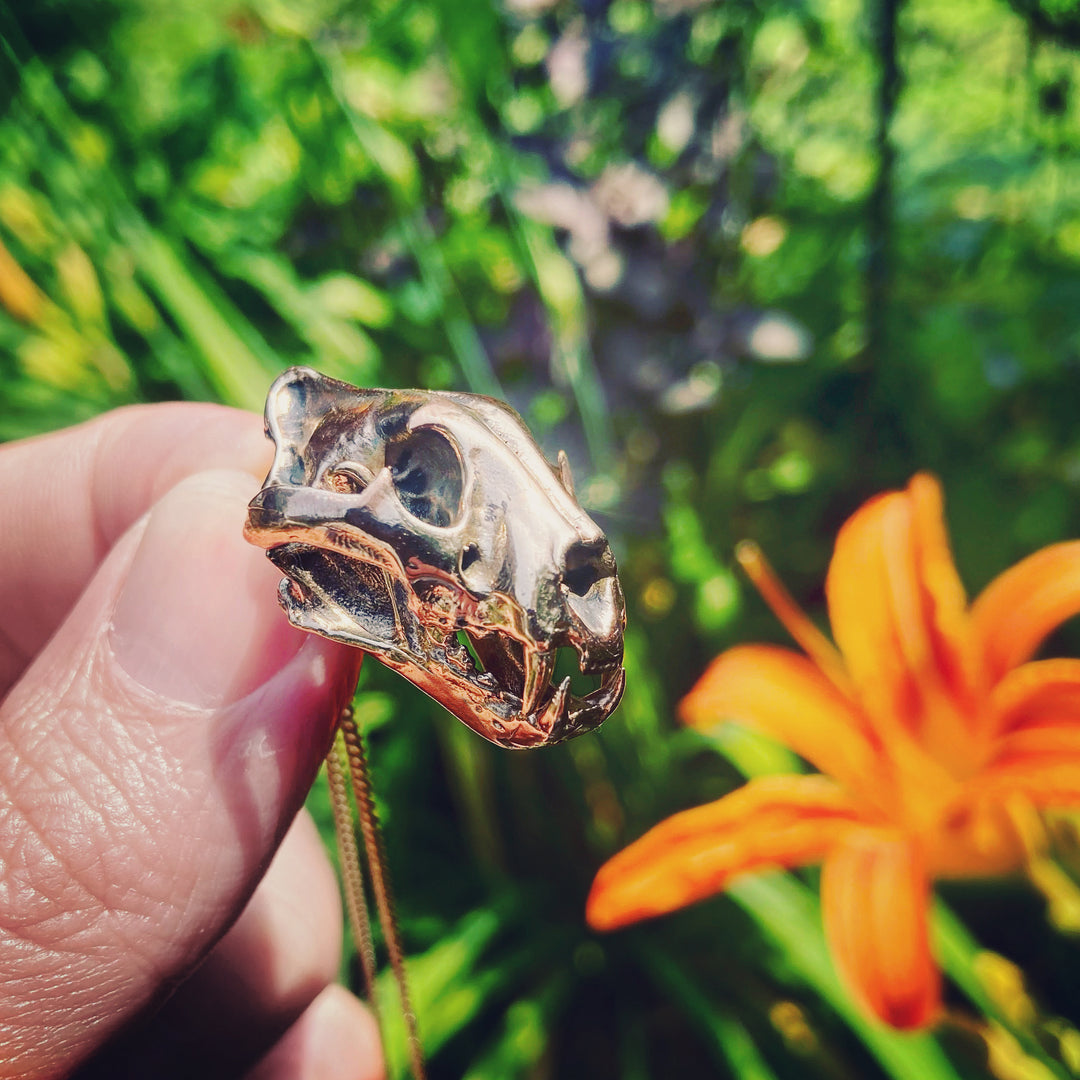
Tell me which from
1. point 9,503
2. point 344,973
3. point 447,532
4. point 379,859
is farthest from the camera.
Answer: point 344,973

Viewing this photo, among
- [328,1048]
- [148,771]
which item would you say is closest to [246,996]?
[328,1048]

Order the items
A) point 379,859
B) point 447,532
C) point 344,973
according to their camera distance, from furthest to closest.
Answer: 1. point 344,973
2. point 379,859
3. point 447,532

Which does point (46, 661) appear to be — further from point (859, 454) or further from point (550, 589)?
point (859, 454)

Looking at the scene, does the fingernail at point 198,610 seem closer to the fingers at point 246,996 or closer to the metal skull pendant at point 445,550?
the metal skull pendant at point 445,550

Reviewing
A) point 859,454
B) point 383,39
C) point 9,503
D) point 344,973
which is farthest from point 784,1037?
point 383,39

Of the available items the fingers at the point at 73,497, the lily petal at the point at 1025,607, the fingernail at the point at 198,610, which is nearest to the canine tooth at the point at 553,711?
the fingernail at the point at 198,610

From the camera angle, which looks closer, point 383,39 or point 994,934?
point 994,934

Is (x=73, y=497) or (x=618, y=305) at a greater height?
(x=73, y=497)

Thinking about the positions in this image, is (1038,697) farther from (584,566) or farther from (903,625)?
(584,566)
